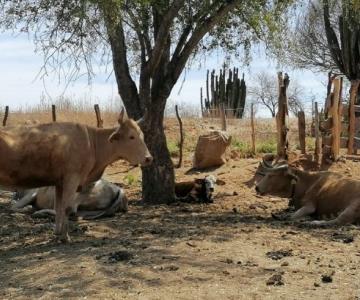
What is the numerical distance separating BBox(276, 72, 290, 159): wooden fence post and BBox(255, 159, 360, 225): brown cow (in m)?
3.62

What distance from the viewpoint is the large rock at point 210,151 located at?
57.6 ft

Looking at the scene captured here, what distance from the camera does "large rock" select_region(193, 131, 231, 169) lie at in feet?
57.6

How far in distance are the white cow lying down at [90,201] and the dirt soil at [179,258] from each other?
0.89 feet

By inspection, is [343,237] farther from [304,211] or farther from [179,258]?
[179,258]

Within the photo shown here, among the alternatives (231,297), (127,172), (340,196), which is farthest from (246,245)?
(127,172)

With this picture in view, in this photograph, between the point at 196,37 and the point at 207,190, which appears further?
A: the point at 207,190

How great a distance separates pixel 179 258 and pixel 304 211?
4.31 m

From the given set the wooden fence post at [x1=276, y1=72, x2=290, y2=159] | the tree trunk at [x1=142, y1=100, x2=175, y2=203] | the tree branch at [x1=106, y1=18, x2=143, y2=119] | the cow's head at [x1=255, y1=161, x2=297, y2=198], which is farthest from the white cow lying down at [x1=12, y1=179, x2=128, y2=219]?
the wooden fence post at [x1=276, y1=72, x2=290, y2=159]

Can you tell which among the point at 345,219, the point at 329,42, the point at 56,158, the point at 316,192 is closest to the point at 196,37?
the point at 316,192

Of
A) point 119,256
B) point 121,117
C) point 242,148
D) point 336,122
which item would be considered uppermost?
point 121,117

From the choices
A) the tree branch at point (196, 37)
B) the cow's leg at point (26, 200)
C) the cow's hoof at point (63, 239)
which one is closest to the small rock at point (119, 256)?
the cow's hoof at point (63, 239)

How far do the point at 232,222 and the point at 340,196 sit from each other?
195 centimetres

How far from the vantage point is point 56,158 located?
344 inches

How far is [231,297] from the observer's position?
6.14m
